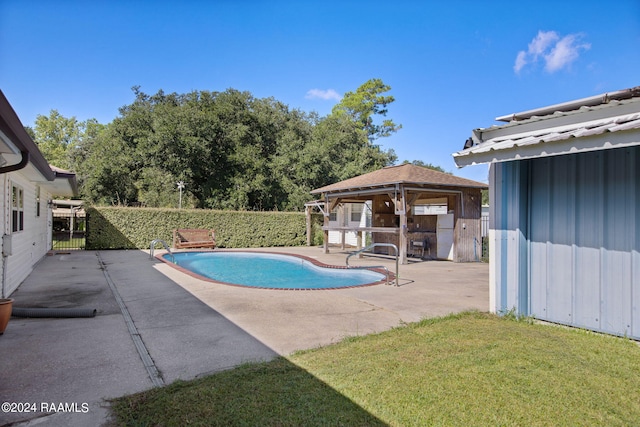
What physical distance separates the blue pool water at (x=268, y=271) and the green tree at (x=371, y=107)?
23.6m

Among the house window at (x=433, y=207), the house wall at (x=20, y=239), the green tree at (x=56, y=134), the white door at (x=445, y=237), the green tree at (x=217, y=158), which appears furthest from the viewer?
the green tree at (x=56, y=134)

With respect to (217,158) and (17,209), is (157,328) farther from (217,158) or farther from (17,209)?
(217,158)

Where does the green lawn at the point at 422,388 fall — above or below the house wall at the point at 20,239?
below

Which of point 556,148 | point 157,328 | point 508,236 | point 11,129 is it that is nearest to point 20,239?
point 157,328

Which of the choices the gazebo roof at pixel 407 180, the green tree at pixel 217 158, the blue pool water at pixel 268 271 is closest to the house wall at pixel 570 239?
the blue pool water at pixel 268 271

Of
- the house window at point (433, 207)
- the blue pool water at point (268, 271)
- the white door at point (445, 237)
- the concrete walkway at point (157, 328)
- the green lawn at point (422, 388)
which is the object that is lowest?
the blue pool water at point (268, 271)

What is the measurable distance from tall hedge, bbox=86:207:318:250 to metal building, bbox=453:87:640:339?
52.4 feet

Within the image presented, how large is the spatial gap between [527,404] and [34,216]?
13.3 m

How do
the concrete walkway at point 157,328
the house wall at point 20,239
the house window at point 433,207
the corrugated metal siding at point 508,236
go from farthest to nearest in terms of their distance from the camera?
the house window at point 433,207, the house wall at point 20,239, the corrugated metal siding at point 508,236, the concrete walkway at point 157,328

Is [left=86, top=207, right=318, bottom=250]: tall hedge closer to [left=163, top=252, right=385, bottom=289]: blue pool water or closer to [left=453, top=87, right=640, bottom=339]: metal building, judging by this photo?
[left=163, top=252, right=385, bottom=289]: blue pool water

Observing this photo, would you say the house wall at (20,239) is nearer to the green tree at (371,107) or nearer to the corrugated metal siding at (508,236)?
the corrugated metal siding at (508,236)

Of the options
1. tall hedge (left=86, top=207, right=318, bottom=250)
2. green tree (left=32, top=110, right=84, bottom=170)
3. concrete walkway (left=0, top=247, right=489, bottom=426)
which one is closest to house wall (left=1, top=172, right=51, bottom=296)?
concrete walkway (left=0, top=247, right=489, bottom=426)

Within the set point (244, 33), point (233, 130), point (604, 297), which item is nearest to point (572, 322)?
point (604, 297)

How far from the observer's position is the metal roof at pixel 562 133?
129 inches
